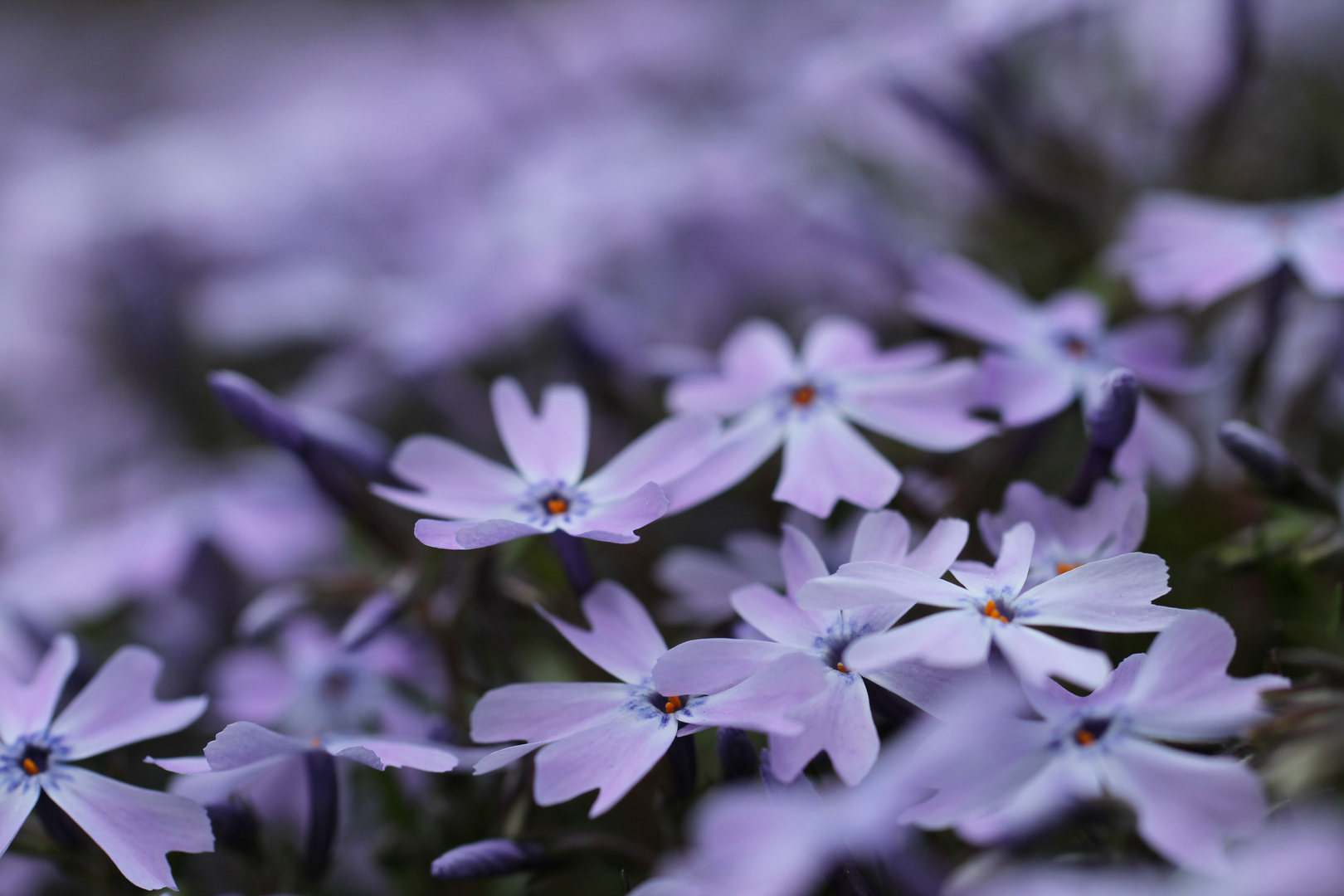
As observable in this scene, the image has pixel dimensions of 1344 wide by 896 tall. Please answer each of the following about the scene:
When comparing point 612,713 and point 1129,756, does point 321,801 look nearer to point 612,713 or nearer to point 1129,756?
A: point 612,713

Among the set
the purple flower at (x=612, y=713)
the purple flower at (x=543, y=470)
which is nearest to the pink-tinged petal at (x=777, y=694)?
the purple flower at (x=612, y=713)

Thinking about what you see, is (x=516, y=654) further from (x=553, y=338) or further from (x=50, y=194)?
(x=50, y=194)

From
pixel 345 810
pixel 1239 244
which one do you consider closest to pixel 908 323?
pixel 1239 244

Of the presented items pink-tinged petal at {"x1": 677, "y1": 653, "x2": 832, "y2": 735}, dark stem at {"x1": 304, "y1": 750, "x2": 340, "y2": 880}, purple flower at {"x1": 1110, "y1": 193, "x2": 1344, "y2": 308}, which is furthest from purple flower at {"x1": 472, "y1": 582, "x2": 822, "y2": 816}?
purple flower at {"x1": 1110, "y1": 193, "x2": 1344, "y2": 308}

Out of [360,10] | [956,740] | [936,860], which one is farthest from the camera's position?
[360,10]

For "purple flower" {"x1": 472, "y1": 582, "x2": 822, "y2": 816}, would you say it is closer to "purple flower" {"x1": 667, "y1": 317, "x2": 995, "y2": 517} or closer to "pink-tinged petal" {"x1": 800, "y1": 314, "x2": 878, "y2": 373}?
"purple flower" {"x1": 667, "y1": 317, "x2": 995, "y2": 517}
